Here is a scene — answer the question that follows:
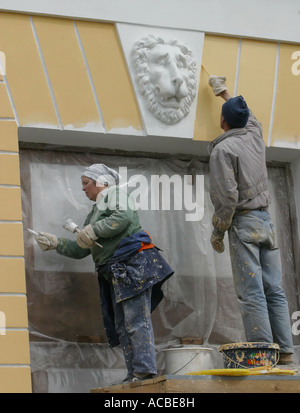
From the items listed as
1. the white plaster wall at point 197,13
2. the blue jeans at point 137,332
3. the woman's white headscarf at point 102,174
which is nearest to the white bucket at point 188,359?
the blue jeans at point 137,332

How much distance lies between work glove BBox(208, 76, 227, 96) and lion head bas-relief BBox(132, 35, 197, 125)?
126mm

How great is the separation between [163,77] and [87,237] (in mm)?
1099

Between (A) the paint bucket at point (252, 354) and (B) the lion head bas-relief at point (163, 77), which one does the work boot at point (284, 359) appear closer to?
(A) the paint bucket at point (252, 354)

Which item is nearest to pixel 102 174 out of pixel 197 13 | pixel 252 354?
pixel 197 13

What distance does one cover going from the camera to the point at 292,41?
6207 mm

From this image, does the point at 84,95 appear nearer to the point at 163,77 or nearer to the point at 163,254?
the point at 163,77

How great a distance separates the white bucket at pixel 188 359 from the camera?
211 inches

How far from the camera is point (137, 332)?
5.16m

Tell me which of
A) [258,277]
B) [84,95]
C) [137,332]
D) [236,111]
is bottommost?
[137,332]

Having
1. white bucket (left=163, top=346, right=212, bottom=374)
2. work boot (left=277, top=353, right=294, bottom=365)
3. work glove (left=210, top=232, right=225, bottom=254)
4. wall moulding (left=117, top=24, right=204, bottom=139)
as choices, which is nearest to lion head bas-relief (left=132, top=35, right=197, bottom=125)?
wall moulding (left=117, top=24, right=204, bottom=139)

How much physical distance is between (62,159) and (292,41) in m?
1.57

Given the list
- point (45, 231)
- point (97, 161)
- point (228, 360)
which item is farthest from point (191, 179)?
point (228, 360)

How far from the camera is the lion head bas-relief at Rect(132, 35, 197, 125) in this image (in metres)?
5.82
